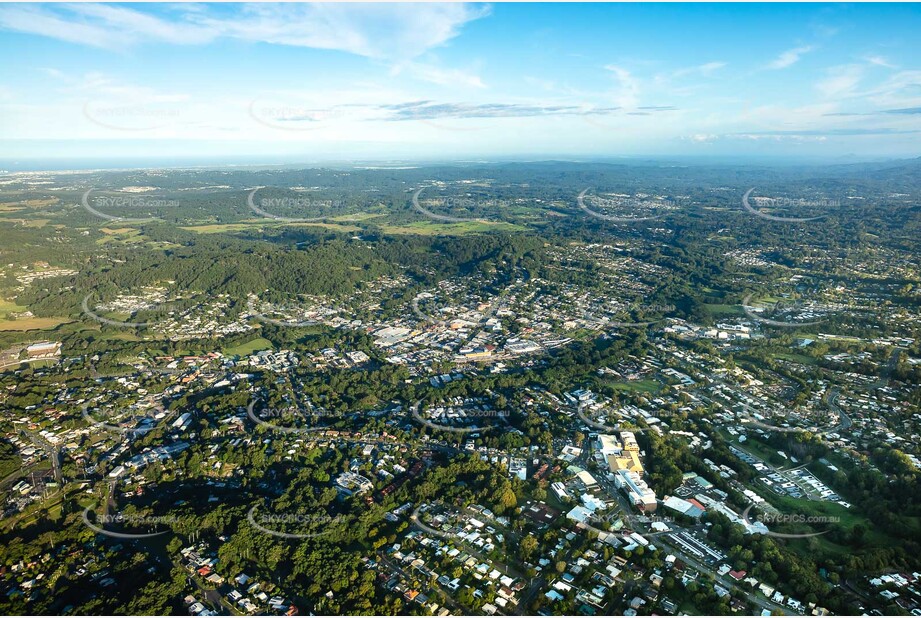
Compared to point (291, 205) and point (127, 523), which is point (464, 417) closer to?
point (127, 523)

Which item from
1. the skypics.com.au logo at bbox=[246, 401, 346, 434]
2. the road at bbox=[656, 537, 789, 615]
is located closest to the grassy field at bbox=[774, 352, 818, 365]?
the road at bbox=[656, 537, 789, 615]

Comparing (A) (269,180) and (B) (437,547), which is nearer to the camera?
(B) (437,547)

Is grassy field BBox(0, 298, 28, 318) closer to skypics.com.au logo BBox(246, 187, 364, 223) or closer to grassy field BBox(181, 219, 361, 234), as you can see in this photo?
grassy field BBox(181, 219, 361, 234)

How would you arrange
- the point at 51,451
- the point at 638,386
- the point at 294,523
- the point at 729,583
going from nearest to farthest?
the point at 729,583 → the point at 294,523 → the point at 51,451 → the point at 638,386

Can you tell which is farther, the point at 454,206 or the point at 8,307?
the point at 454,206

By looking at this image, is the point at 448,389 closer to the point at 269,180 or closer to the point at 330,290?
the point at 330,290

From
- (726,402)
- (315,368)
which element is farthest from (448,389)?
(726,402)

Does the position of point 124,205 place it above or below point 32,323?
above

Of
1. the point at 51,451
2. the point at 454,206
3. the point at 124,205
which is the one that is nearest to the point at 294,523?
the point at 51,451
